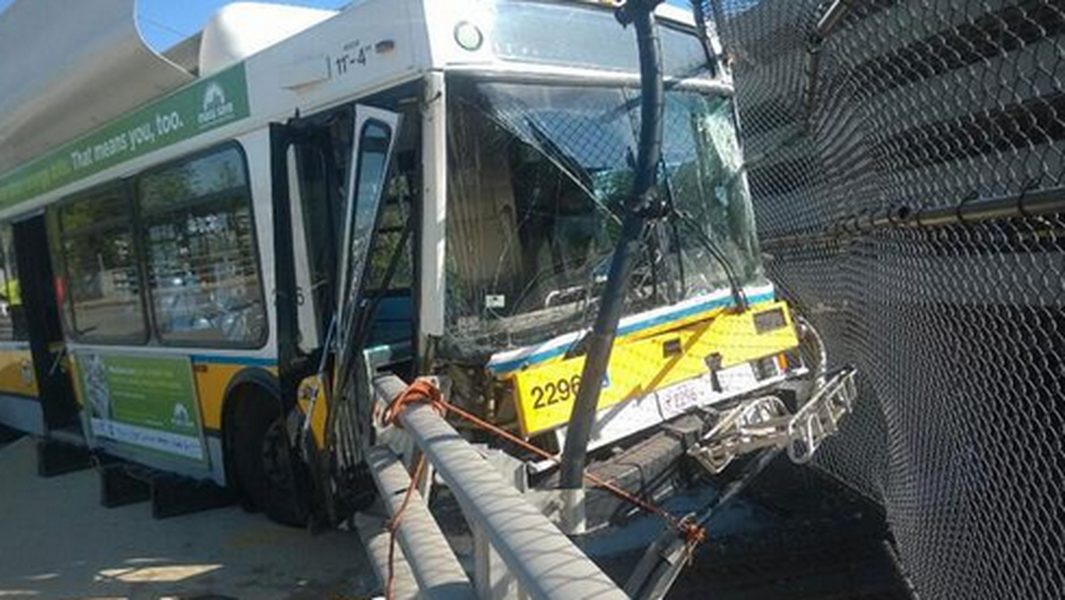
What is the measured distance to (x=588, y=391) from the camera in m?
3.38

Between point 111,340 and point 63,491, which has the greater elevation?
point 111,340

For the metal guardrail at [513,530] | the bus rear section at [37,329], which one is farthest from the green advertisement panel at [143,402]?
the metal guardrail at [513,530]

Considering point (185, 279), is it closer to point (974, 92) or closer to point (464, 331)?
point (464, 331)

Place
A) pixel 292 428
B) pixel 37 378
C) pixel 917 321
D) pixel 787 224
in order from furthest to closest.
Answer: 1. pixel 37 378
2. pixel 787 224
3. pixel 292 428
4. pixel 917 321

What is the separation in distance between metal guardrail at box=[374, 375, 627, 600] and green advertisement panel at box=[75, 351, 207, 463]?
12.6ft

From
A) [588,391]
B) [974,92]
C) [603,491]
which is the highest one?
[974,92]

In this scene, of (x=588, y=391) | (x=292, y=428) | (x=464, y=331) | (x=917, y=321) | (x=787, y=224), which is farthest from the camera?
(x=787, y=224)

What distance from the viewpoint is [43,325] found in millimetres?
8555

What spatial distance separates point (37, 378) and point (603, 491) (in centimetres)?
669

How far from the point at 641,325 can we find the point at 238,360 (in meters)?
2.44

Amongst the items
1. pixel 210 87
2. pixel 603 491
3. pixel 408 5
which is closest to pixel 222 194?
pixel 210 87

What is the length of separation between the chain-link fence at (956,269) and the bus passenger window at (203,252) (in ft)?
10.1

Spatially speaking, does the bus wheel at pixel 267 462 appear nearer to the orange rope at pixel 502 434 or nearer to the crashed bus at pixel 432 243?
the crashed bus at pixel 432 243

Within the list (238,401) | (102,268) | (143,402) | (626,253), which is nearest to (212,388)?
(238,401)
